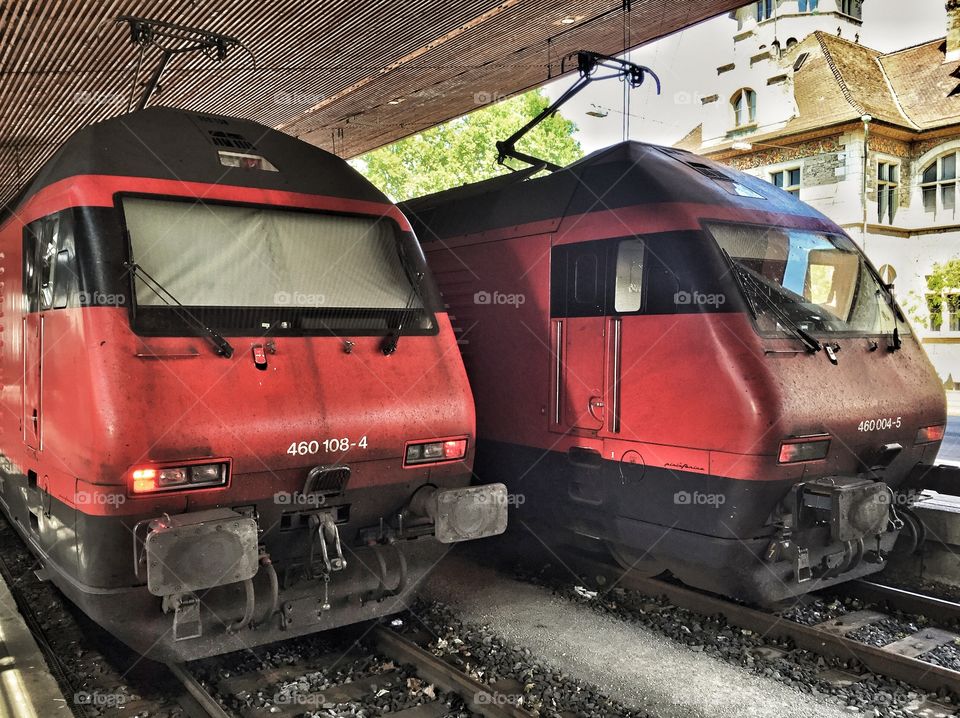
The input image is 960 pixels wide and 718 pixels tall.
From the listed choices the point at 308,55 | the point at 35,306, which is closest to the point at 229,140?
the point at 35,306

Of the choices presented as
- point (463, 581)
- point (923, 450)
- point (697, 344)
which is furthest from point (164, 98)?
point (923, 450)

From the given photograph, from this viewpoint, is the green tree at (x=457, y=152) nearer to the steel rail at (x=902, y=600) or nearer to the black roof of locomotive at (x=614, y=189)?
the black roof of locomotive at (x=614, y=189)

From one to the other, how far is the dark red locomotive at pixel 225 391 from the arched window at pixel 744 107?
2140 cm

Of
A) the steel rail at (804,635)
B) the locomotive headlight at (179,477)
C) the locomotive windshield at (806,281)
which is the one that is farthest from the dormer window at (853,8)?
the locomotive headlight at (179,477)

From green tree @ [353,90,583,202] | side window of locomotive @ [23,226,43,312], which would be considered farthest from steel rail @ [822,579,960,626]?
green tree @ [353,90,583,202]

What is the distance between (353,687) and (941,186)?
1959 centimetres

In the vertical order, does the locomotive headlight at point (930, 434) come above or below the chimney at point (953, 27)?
below

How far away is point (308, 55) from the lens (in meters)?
10.0

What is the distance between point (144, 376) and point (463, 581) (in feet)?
11.9

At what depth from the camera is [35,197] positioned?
5.40 meters

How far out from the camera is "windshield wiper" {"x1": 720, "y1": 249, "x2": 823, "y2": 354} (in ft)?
18.9

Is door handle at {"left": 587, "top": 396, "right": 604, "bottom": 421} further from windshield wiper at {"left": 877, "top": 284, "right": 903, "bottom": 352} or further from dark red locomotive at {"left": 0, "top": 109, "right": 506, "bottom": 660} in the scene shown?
windshield wiper at {"left": 877, "top": 284, "right": 903, "bottom": 352}

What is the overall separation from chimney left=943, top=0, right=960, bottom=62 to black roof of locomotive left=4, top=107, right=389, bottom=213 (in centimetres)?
1164

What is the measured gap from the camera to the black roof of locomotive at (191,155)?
491 cm
